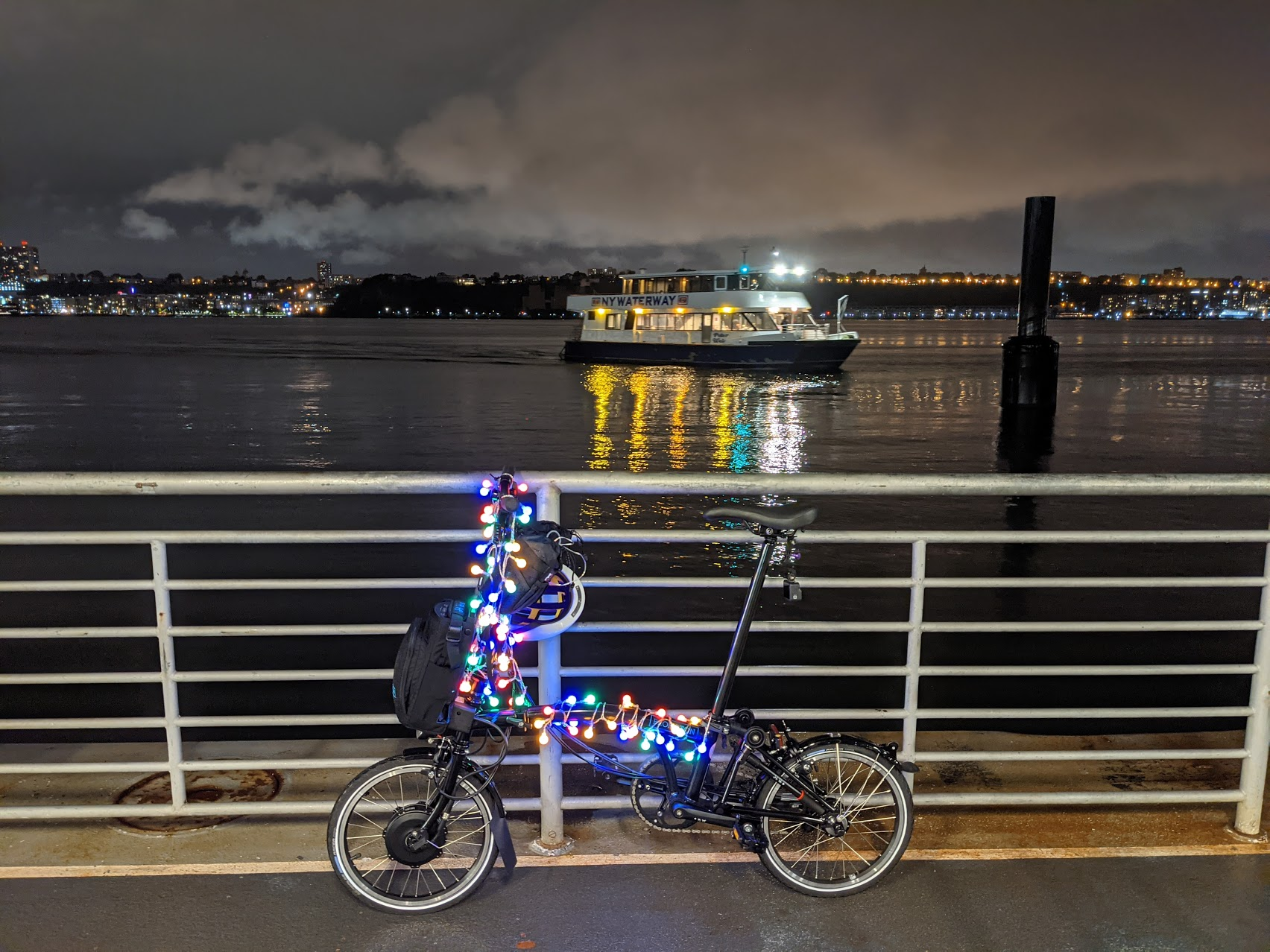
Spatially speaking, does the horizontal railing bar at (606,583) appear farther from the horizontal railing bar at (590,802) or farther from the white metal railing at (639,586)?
the horizontal railing bar at (590,802)

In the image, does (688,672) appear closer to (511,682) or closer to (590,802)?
(590,802)

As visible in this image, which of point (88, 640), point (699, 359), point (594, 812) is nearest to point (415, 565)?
point (88, 640)

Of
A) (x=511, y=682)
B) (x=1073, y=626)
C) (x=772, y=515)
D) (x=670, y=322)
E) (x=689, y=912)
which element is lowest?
(x=689, y=912)

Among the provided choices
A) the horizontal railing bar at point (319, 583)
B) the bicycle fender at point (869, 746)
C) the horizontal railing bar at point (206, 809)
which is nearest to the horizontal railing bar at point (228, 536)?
the horizontal railing bar at point (319, 583)

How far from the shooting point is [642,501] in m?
14.7

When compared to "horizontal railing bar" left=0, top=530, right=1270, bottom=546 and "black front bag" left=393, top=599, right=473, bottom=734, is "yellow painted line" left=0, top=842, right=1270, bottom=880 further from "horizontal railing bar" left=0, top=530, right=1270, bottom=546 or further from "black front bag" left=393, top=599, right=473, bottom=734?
"horizontal railing bar" left=0, top=530, right=1270, bottom=546

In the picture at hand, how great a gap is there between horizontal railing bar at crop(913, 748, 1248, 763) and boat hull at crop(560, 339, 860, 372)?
42.1m

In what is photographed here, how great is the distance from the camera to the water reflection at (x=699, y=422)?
70.1 ft

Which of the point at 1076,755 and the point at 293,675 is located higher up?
the point at 293,675

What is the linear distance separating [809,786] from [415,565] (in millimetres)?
7697

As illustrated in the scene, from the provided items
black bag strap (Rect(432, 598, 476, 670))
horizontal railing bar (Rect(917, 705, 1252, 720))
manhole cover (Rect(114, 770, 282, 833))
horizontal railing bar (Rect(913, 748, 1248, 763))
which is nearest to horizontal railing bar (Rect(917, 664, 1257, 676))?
horizontal railing bar (Rect(917, 705, 1252, 720))

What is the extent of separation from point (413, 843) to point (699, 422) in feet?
86.1

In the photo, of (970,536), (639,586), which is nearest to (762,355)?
(970,536)

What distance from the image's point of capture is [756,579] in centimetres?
325
